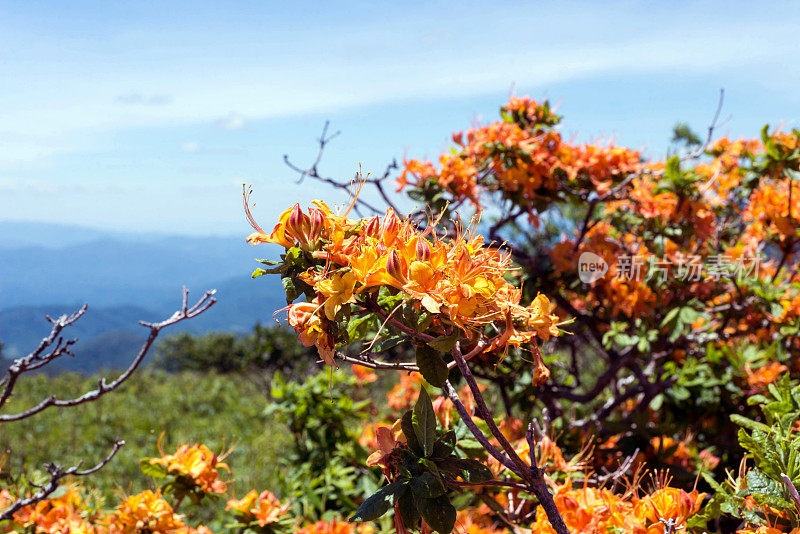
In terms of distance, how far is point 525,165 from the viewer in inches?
104

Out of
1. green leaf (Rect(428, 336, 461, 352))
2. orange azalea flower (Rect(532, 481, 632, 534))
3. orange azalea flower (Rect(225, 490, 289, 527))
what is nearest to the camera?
green leaf (Rect(428, 336, 461, 352))

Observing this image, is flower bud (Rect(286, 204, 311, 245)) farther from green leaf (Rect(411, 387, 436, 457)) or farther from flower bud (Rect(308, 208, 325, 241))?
green leaf (Rect(411, 387, 436, 457))

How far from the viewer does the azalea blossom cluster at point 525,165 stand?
99.9 inches

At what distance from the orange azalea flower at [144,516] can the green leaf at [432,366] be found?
1264 millimetres

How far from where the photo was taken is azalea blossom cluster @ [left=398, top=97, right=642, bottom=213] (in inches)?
99.9

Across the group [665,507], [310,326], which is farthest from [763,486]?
[310,326]

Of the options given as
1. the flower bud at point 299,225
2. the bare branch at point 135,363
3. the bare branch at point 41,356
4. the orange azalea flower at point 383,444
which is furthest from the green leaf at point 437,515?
the bare branch at point 41,356

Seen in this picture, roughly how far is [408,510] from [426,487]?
0.18 ft

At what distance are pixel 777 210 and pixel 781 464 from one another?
217 centimetres

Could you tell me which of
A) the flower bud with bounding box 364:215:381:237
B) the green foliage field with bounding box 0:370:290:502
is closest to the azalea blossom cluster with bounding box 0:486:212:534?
the flower bud with bounding box 364:215:381:237

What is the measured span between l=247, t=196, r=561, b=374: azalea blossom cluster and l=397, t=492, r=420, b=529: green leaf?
0.28 meters

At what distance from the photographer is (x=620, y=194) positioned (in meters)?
2.83

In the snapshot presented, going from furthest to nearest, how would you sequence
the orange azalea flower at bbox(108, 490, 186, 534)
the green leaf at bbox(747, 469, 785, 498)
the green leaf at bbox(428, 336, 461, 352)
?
the orange azalea flower at bbox(108, 490, 186, 534) → the green leaf at bbox(747, 469, 785, 498) → the green leaf at bbox(428, 336, 461, 352)

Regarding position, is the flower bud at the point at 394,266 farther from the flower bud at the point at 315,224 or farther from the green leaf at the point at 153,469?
the green leaf at the point at 153,469
